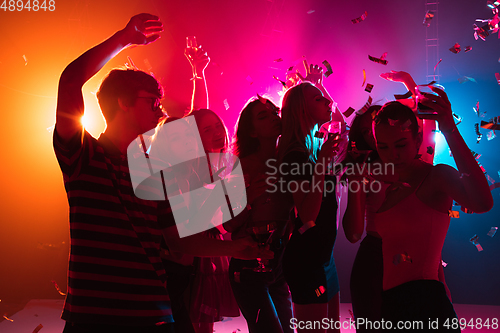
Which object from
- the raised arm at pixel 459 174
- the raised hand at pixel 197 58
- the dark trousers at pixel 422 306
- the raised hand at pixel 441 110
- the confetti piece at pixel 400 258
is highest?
the raised hand at pixel 197 58

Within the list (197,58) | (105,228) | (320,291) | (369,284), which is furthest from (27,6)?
(369,284)

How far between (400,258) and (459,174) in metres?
0.38

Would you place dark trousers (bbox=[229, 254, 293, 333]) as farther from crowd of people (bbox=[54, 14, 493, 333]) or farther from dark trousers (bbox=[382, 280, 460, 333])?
dark trousers (bbox=[382, 280, 460, 333])

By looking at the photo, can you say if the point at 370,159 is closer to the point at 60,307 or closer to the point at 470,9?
the point at 470,9

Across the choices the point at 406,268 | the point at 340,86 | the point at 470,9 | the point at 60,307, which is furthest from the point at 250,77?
the point at 60,307

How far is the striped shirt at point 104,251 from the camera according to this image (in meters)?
1.18

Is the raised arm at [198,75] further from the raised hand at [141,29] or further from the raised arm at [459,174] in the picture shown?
the raised arm at [459,174]

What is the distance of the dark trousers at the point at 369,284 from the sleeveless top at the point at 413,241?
1.91 ft

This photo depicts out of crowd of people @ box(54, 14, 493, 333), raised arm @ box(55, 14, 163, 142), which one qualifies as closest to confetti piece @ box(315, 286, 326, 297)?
crowd of people @ box(54, 14, 493, 333)

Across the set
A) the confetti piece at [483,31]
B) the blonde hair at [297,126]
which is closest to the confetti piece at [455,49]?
the confetti piece at [483,31]

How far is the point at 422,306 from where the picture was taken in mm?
1252

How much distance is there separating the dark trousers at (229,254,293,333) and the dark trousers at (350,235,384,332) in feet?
1.29

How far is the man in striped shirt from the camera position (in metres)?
1.16

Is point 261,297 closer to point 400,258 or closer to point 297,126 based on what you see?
→ point 400,258
